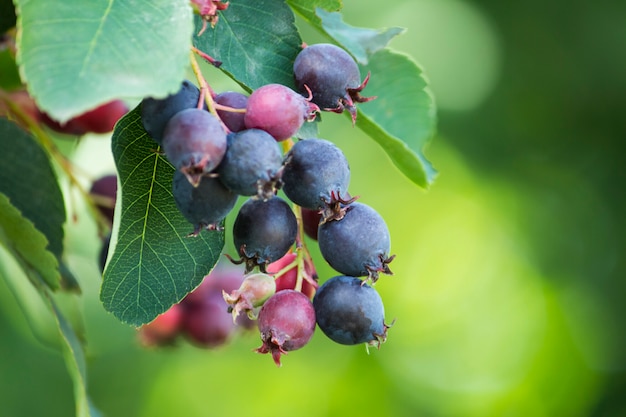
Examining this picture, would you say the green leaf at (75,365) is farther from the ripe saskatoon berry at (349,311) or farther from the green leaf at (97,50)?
the green leaf at (97,50)

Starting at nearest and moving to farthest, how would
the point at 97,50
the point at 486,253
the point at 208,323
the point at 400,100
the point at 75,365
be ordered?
the point at 97,50
the point at 75,365
the point at 400,100
the point at 208,323
the point at 486,253

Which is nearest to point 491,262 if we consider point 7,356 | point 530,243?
point 530,243

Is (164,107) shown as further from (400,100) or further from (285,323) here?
(400,100)

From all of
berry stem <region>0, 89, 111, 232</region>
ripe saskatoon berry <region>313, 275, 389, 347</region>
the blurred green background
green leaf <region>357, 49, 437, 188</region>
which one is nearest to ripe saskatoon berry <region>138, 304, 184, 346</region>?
berry stem <region>0, 89, 111, 232</region>

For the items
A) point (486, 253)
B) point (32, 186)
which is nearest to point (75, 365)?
point (32, 186)

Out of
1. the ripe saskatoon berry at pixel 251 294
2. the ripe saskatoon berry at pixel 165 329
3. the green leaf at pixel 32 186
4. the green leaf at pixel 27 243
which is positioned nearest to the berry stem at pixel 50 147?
the green leaf at pixel 32 186

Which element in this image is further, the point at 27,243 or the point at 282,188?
the point at 27,243

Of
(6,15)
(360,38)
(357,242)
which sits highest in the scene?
(360,38)
